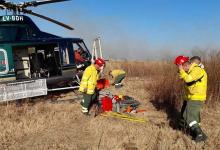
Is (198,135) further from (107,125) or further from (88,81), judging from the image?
(88,81)

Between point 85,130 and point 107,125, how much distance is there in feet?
1.71

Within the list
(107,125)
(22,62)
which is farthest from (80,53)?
(107,125)

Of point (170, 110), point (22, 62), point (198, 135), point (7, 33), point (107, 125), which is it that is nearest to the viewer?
point (198, 135)

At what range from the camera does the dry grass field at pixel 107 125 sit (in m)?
6.41

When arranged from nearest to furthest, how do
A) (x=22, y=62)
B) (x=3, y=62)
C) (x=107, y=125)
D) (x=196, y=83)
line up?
(x=196, y=83)
(x=107, y=125)
(x=3, y=62)
(x=22, y=62)

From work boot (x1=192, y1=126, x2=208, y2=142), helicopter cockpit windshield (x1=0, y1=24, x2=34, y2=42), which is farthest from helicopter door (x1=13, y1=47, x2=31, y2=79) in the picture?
work boot (x1=192, y1=126, x2=208, y2=142)

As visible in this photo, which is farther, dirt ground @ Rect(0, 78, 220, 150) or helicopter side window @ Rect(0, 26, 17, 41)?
helicopter side window @ Rect(0, 26, 17, 41)

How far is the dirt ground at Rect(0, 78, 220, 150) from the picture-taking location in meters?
6.36

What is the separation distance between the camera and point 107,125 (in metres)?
7.67

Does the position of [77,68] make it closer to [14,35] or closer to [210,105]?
[14,35]

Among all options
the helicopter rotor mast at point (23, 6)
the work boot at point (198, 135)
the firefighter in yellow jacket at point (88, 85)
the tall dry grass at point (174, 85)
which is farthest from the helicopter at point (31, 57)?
the work boot at point (198, 135)

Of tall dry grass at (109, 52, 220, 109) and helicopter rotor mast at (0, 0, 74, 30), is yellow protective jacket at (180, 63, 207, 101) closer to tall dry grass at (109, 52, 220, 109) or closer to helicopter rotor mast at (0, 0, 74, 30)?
tall dry grass at (109, 52, 220, 109)

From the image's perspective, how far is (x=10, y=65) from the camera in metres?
10.6

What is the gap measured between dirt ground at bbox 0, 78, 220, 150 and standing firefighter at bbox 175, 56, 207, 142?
293mm
